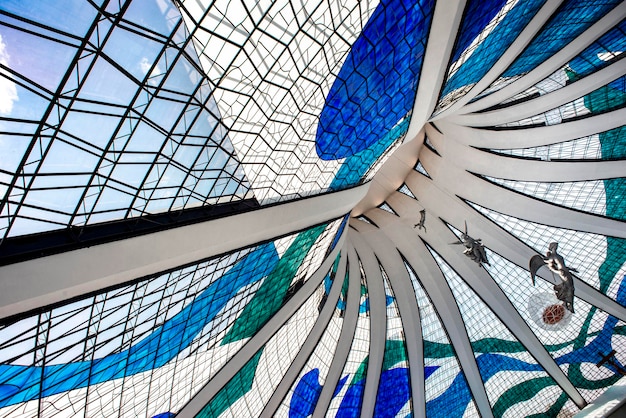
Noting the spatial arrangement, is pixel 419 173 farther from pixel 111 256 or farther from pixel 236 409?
pixel 111 256

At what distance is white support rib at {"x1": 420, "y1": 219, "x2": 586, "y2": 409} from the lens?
102 feet

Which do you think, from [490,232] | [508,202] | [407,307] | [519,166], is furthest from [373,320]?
[519,166]

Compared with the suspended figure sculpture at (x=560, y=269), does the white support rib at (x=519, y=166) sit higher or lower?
higher

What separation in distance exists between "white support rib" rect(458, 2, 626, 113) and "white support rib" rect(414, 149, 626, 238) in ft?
20.4

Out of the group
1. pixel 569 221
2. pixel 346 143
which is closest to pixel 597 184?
pixel 569 221

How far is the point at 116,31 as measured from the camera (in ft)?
31.2

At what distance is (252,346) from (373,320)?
44.8 ft

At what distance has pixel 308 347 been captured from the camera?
30.8 metres

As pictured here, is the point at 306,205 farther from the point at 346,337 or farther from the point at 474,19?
the point at 346,337

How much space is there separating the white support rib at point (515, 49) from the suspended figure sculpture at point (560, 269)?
977cm

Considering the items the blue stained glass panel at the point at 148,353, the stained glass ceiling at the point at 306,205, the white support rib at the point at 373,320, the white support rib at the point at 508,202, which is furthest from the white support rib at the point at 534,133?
the blue stained glass panel at the point at 148,353

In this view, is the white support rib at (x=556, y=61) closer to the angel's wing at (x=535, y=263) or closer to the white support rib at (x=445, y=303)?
the angel's wing at (x=535, y=263)

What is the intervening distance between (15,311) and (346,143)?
14980 millimetres

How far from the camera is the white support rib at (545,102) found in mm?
23823
